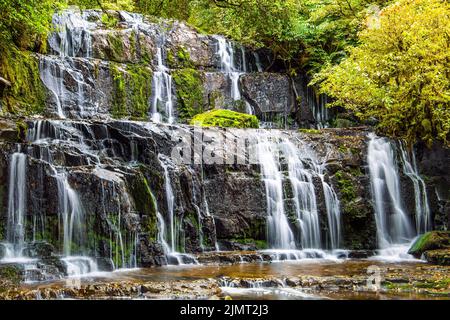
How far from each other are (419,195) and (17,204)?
38.0 ft

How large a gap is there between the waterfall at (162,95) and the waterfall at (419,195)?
907 centimetres

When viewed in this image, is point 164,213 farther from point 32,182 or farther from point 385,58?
point 385,58

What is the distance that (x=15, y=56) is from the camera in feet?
53.6

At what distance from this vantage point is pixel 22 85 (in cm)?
1622

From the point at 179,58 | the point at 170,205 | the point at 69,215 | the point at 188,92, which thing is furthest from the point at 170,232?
the point at 179,58

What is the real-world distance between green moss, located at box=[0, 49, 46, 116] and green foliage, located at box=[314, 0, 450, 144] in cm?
1001

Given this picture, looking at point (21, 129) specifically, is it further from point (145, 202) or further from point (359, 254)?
point (359, 254)

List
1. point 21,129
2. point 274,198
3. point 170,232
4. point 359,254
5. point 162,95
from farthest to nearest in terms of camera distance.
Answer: point 162,95
point 274,198
point 359,254
point 170,232
point 21,129

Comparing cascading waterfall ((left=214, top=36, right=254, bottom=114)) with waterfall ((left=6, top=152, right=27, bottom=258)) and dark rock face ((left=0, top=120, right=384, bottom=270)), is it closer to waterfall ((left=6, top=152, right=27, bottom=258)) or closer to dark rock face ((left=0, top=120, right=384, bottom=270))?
dark rock face ((left=0, top=120, right=384, bottom=270))

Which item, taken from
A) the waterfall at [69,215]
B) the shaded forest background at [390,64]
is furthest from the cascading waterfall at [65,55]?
the waterfall at [69,215]

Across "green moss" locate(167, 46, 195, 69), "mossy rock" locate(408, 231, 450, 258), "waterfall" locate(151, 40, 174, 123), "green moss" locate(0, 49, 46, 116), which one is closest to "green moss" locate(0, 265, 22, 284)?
"green moss" locate(0, 49, 46, 116)

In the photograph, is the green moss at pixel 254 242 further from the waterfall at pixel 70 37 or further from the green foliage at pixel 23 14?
the waterfall at pixel 70 37

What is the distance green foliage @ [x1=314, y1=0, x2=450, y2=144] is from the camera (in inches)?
561

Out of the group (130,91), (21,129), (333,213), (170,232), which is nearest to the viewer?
(21,129)
